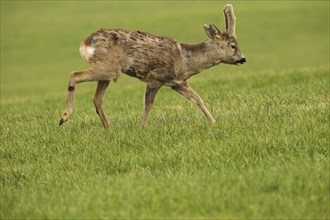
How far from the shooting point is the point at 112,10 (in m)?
48.8

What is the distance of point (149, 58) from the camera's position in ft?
34.3

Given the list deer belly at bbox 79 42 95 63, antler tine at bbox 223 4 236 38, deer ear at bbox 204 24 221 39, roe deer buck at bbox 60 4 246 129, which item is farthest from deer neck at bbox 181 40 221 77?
deer belly at bbox 79 42 95 63

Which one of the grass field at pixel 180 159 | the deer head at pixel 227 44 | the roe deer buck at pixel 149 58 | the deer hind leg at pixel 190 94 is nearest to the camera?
the grass field at pixel 180 159

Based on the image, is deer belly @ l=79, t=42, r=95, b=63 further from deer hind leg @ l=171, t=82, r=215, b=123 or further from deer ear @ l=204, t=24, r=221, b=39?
deer ear @ l=204, t=24, r=221, b=39

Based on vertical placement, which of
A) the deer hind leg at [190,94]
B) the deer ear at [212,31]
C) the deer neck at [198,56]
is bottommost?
the deer hind leg at [190,94]

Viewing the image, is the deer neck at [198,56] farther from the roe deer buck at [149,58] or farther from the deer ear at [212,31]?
the deer ear at [212,31]

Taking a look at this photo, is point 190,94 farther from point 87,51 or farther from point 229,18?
point 87,51

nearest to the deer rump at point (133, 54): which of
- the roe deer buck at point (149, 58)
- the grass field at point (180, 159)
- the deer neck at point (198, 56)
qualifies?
the roe deer buck at point (149, 58)

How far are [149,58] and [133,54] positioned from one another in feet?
0.80

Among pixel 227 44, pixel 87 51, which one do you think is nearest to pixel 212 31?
pixel 227 44

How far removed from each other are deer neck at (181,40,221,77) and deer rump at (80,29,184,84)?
13 cm

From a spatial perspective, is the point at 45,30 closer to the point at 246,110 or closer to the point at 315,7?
the point at 315,7

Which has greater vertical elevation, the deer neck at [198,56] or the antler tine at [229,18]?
the antler tine at [229,18]

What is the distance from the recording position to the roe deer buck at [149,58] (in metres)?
10.2
